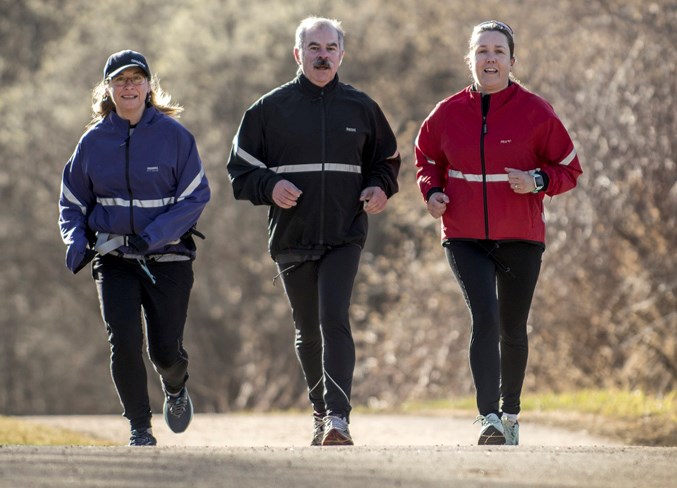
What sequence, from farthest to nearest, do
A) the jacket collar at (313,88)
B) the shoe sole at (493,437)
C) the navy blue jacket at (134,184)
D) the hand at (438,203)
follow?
the jacket collar at (313,88) < the navy blue jacket at (134,184) < the hand at (438,203) < the shoe sole at (493,437)

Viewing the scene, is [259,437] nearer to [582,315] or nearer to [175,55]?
[582,315]

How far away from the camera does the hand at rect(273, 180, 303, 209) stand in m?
8.66

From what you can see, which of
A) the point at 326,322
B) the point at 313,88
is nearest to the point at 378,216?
the point at 313,88

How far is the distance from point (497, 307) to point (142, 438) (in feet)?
6.65

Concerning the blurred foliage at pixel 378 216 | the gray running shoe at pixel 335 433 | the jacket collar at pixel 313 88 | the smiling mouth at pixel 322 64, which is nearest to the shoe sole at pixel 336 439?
the gray running shoe at pixel 335 433

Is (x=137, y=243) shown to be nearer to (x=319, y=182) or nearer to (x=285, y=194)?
(x=285, y=194)

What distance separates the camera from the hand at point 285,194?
28.4 feet

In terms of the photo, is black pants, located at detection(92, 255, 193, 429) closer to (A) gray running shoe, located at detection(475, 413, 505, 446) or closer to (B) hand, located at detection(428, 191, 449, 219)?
(B) hand, located at detection(428, 191, 449, 219)

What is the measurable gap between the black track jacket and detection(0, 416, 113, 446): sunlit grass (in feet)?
10.1

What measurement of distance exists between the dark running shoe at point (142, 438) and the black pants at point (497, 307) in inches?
69.3

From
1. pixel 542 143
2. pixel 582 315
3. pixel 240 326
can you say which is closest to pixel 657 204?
pixel 582 315

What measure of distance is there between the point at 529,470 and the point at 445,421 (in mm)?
7519

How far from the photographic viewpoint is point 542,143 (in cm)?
870

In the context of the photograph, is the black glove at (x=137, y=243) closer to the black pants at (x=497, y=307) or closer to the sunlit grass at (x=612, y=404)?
the black pants at (x=497, y=307)
